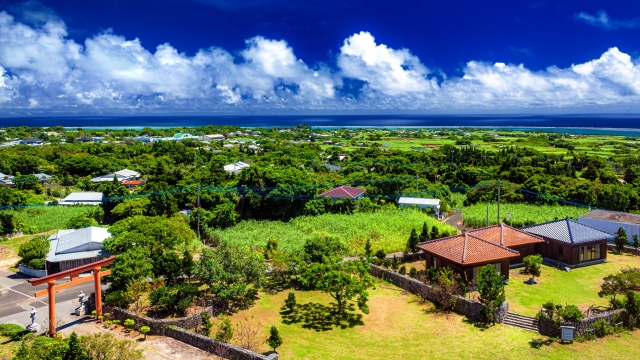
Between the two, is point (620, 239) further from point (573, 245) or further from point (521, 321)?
point (521, 321)

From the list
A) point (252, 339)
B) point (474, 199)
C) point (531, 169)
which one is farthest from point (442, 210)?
point (252, 339)

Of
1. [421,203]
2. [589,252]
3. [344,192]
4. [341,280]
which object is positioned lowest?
[589,252]

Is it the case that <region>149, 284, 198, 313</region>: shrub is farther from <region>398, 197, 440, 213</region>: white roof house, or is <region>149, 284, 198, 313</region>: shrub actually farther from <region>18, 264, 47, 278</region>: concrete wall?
<region>398, 197, 440, 213</region>: white roof house

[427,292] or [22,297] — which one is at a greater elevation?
[427,292]

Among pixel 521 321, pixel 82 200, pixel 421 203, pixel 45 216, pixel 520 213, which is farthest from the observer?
pixel 82 200

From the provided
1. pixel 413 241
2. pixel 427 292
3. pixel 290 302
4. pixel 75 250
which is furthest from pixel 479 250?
pixel 75 250

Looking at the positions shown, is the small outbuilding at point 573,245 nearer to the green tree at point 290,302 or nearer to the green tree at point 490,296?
the green tree at point 490,296

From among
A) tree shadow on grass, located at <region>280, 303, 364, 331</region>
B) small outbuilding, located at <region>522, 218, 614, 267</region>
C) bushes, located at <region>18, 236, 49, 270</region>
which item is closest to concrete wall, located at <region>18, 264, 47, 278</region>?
bushes, located at <region>18, 236, 49, 270</region>
